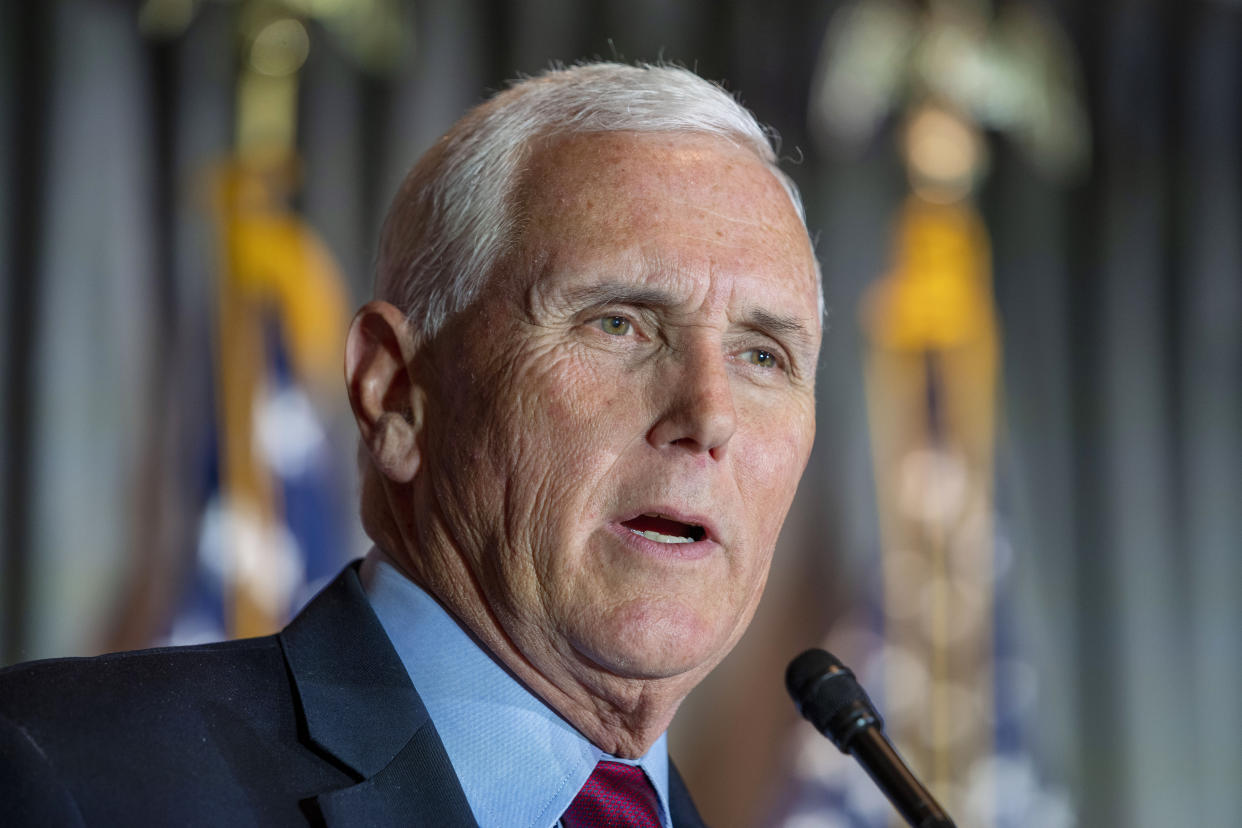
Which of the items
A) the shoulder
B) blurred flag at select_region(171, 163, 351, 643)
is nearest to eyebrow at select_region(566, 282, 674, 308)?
the shoulder

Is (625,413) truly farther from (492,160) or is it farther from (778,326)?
(492,160)

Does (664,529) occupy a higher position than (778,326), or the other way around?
(778,326)

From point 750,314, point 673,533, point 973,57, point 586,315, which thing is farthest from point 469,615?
point 973,57

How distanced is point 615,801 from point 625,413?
0.43 metres

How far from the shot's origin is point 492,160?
4.86 ft

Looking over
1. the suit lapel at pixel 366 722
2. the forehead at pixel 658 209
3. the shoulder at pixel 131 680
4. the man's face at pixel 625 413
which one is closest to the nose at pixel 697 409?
the man's face at pixel 625 413

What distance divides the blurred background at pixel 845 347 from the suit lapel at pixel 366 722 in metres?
2.07

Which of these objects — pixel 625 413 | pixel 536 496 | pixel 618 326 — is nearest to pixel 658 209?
pixel 618 326

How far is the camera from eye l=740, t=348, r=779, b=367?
1.48m

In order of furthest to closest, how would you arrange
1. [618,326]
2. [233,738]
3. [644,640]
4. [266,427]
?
[266,427] → [618,326] → [644,640] → [233,738]

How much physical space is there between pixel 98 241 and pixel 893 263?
248 cm

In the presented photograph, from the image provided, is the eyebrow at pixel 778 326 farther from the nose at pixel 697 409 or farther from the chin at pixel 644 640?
the chin at pixel 644 640

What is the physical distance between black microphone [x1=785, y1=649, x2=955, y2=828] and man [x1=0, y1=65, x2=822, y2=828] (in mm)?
99

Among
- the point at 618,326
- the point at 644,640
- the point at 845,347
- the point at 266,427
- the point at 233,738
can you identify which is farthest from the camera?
the point at 845,347
